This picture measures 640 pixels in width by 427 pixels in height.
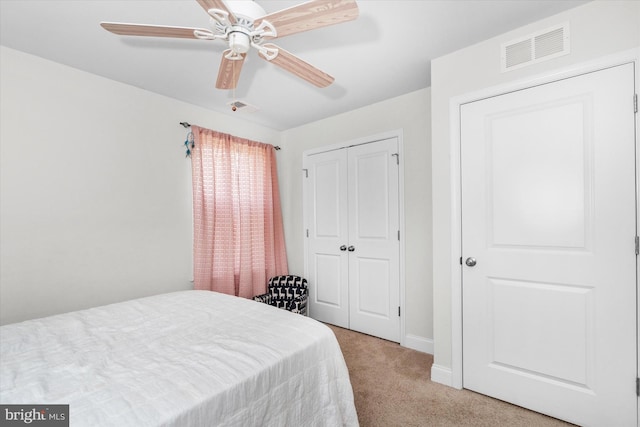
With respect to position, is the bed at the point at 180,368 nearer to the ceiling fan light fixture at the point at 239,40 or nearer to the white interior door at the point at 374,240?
the ceiling fan light fixture at the point at 239,40

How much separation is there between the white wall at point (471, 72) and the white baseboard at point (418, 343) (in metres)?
0.48

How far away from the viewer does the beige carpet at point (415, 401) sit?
182cm

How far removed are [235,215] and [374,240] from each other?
1.56 m

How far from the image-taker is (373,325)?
10.4 feet

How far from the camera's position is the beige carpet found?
182 centimetres

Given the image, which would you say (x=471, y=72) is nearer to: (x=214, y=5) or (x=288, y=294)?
(x=214, y=5)

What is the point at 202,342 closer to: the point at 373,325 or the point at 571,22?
the point at 373,325

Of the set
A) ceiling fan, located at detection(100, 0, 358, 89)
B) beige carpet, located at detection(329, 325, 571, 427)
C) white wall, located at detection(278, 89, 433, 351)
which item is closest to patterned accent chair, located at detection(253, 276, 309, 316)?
beige carpet, located at detection(329, 325, 571, 427)

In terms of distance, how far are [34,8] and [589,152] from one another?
3.33 metres

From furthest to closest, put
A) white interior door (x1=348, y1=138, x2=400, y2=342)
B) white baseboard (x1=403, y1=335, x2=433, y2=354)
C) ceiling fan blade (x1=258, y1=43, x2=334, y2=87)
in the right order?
white interior door (x1=348, y1=138, x2=400, y2=342)
white baseboard (x1=403, y1=335, x2=433, y2=354)
ceiling fan blade (x1=258, y1=43, x2=334, y2=87)

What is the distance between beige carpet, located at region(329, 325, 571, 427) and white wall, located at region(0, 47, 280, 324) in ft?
6.43

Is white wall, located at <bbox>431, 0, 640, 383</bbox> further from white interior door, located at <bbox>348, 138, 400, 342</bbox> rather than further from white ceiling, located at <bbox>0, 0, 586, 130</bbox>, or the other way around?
white interior door, located at <bbox>348, 138, 400, 342</bbox>

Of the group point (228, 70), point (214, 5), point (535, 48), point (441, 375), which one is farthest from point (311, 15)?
point (441, 375)

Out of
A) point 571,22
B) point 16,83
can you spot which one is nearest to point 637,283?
point 571,22
